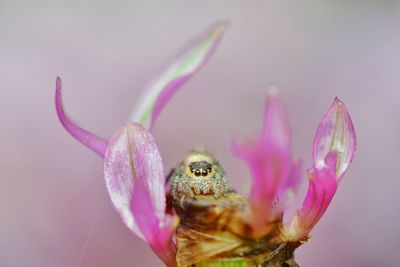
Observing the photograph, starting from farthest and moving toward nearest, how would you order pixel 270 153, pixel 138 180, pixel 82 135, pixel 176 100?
pixel 176 100
pixel 82 135
pixel 138 180
pixel 270 153

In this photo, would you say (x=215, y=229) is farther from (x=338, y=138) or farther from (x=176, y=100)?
(x=176, y=100)

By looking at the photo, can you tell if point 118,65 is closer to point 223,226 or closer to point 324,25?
point 324,25

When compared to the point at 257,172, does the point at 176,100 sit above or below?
above

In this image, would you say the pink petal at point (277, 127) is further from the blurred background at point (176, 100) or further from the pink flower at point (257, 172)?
the blurred background at point (176, 100)

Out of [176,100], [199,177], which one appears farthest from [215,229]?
[176,100]

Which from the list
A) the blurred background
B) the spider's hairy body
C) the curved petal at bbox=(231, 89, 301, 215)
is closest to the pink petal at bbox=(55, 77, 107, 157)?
the spider's hairy body

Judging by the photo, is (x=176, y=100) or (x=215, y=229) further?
(x=176, y=100)

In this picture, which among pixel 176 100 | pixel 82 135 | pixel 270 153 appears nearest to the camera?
pixel 270 153

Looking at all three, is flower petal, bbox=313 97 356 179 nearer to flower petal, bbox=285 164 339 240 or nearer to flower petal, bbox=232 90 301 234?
flower petal, bbox=285 164 339 240
